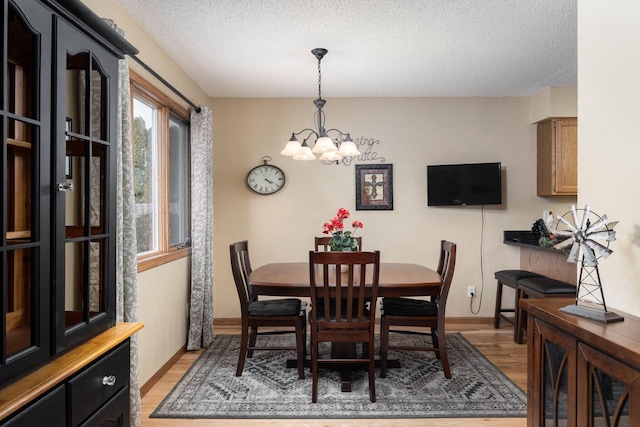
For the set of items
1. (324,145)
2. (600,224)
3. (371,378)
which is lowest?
(371,378)

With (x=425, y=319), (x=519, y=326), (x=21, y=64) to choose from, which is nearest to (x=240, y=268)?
(x=425, y=319)

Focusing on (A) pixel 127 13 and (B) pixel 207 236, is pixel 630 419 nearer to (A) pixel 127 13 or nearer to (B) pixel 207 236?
(A) pixel 127 13

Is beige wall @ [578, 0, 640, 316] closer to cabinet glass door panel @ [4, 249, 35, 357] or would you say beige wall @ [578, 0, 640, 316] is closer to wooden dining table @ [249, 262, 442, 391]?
wooden dining table @ [249, 262, 442, 391]

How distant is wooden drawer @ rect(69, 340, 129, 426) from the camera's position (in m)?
1.31

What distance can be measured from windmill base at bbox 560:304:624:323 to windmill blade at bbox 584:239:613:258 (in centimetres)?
20

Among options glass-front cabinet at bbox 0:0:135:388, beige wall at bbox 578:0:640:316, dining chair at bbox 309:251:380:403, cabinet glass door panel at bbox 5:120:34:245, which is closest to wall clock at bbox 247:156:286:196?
dining chair at bbox 309:251:380:403

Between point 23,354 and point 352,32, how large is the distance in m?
2.69

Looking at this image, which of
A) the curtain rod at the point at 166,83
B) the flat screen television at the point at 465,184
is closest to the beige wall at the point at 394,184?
the flat screen television at the point at 465,184

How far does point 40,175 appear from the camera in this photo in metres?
1.23

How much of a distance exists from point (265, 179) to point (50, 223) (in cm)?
344

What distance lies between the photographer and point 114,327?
1.68 meters

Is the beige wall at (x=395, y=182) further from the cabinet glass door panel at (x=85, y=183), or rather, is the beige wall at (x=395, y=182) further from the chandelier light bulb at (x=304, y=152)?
the cabinet glass door panel at (x=85, y=183)

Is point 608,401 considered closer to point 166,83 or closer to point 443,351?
point 443,351

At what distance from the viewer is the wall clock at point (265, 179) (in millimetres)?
4680
